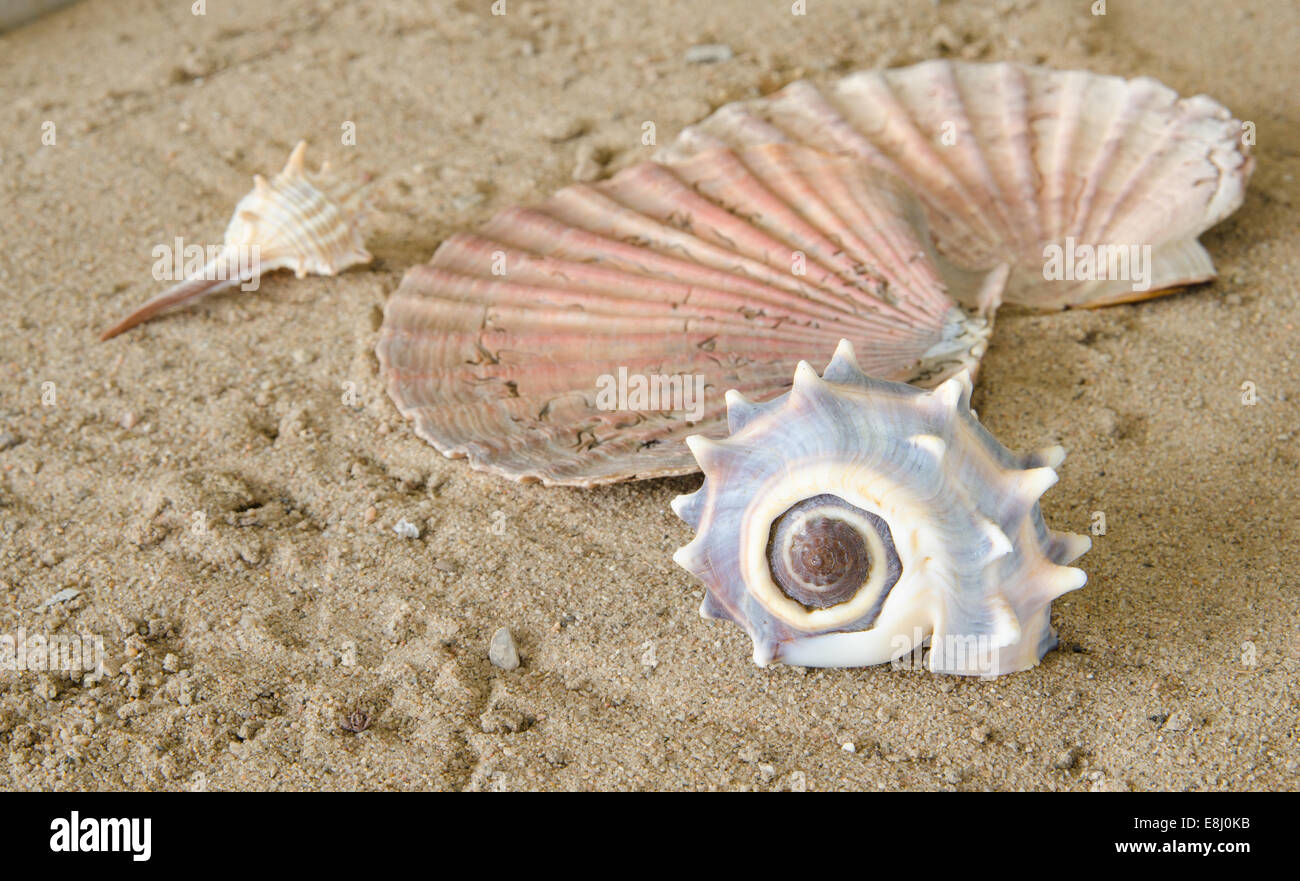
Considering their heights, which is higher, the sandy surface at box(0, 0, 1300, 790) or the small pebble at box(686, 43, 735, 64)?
the small pebble at box(686, 43, 735, 64)

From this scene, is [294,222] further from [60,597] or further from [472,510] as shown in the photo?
[60,597]

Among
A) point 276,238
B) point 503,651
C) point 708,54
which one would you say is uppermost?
point 708,54

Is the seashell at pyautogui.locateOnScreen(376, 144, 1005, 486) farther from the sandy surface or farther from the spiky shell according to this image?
the spiky shell

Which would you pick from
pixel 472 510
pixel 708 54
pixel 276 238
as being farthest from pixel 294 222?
pixel 708 54

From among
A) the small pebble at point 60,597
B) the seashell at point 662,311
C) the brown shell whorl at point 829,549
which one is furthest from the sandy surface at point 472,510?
the brown shell whorl at point 829,549

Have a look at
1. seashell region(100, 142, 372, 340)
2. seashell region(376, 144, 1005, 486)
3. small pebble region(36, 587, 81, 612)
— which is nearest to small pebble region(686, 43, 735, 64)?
seashell region(376, 144, 1005, 486)

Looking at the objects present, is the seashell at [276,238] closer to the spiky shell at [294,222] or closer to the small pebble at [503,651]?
the spiky shell at [294,222]
